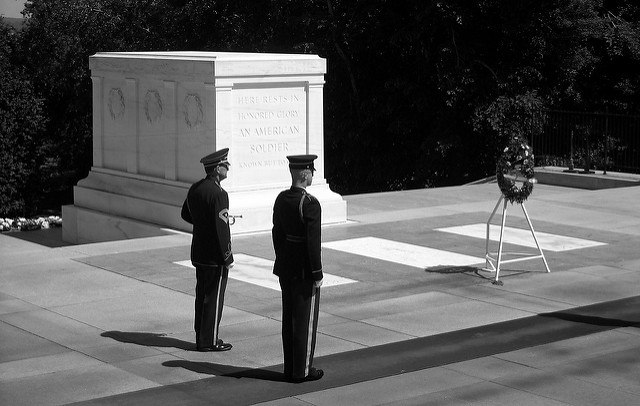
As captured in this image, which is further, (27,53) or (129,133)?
(27,53)

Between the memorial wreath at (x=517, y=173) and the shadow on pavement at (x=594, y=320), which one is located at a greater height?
the memorial wreath at (x=517, y=173)

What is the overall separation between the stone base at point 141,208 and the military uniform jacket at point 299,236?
641cm

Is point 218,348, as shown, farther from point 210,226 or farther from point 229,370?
point 210,226

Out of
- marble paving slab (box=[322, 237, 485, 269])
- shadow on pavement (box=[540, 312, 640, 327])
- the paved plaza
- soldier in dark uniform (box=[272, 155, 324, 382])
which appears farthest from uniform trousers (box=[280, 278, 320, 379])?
marble paving slab (box=[322, 237, 485, 269])

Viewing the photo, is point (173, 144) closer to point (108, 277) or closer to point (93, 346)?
point (108, 277)

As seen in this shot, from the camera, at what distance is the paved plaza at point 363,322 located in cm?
805

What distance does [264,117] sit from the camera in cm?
1548

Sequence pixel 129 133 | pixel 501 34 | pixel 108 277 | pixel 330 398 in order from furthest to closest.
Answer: pixel 501 34
pixel 129 133
pixel 108 277
pixel 330 398

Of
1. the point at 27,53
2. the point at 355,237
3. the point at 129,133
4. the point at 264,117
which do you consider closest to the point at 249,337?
the point at 355,237

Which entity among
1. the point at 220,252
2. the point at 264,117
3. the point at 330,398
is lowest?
the point at 330,398

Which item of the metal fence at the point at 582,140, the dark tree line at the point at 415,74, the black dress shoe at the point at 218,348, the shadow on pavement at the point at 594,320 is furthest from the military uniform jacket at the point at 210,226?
the dark tree line at the point at 415,74

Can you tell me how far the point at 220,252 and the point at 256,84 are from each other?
6589 millimetres

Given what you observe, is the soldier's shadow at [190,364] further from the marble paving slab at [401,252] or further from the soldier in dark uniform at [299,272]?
the marble paving slab at [401,252]

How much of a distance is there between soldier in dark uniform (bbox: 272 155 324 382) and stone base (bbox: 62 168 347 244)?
6405 mm
